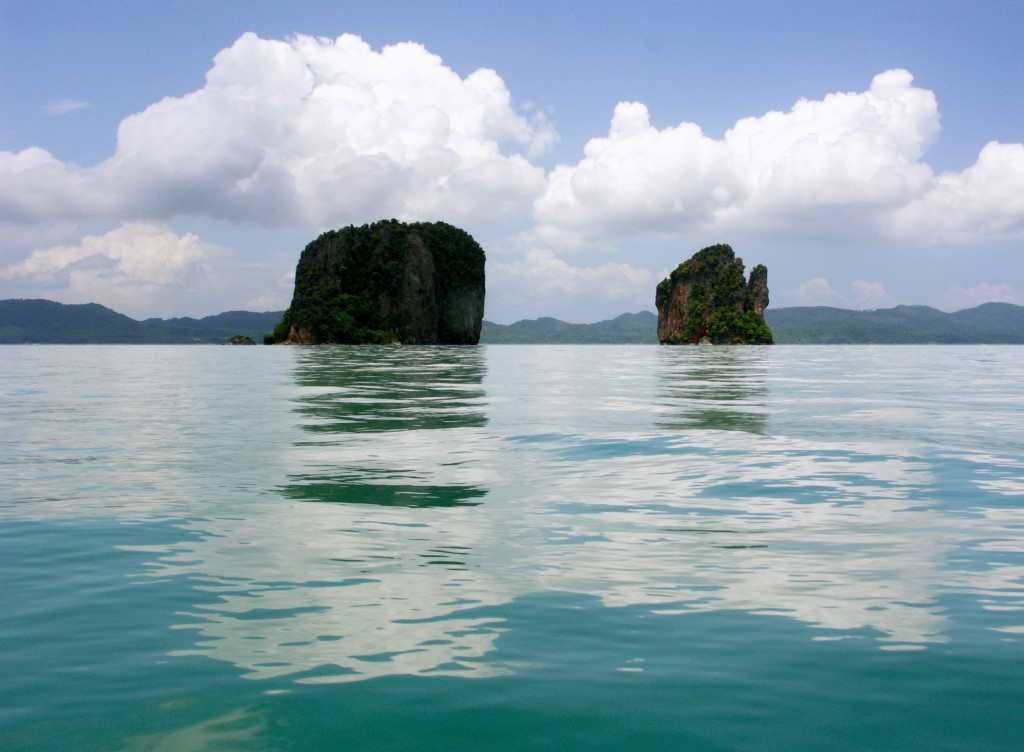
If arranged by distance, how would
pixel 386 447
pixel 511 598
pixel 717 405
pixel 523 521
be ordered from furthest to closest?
1. pixel 717 405
2. pixel 386 447
3. pixel 523 521
4. pixel 511 598

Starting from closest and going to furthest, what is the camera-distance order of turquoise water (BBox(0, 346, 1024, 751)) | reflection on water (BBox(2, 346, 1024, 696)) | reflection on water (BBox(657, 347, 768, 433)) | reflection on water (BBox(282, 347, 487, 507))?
1. turquoise water (BBox(0, 346, 1024, 751))
2. reflection on water (BBox(2, 346, 1024, 696))
3. reflection on water (BBox(282, 347, 487, 507))
4. reflection on water (BBox(657, 347, 768, 433))

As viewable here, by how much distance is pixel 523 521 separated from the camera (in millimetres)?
9797

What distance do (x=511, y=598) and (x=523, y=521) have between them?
3.02 meters

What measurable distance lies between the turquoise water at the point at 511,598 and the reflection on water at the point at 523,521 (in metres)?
0.04

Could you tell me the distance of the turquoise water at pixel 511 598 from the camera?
4.64 m

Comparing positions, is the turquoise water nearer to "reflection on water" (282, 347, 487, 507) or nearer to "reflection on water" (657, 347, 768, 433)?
"reflection on water" (282, 347, 487, 507)

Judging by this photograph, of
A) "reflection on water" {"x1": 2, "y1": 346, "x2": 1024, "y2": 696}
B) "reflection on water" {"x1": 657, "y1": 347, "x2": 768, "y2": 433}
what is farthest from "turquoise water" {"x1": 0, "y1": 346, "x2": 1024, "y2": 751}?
"reflection on water" {"x1": 657, "y1": 347, "x2": 768, "y2": 433}

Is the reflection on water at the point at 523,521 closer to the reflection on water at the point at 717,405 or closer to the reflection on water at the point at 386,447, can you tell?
the reflection on water at the point at 386,447

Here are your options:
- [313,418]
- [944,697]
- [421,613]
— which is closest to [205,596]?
[421,613]

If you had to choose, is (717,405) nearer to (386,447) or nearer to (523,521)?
(386,447)

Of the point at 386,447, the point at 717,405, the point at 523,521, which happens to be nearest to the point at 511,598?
the point at 523,521

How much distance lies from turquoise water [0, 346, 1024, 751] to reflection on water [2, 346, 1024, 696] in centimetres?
4

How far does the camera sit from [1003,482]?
12.6 metres

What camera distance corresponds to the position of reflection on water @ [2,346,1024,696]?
20.4 ft
